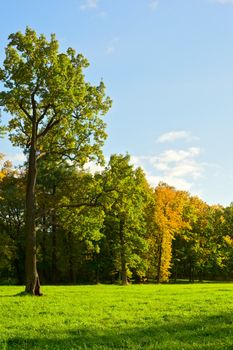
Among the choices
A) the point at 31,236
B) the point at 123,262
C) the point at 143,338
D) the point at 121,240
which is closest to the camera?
the point at 143,338

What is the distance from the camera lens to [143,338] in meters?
11.9

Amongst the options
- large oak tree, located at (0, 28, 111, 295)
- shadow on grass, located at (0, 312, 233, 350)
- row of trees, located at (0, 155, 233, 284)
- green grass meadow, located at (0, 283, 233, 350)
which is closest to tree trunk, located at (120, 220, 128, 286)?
row of trees, located at (0, 155, 233, 284)

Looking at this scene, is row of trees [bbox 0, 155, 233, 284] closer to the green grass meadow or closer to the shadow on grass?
the green grass meadow

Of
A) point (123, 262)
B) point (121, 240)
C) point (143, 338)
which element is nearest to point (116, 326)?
point (143, 338)

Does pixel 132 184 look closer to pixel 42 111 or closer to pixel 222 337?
pixel 42 111

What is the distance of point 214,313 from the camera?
1722 centimetres

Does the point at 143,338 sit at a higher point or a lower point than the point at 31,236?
lower

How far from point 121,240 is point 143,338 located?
155ft

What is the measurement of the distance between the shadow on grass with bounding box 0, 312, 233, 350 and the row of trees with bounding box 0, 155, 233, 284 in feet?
96.8

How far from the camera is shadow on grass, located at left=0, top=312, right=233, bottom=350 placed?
10656mm

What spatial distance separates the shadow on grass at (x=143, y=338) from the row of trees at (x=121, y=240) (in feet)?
96.8

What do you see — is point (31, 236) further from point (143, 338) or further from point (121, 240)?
point (121, 240)

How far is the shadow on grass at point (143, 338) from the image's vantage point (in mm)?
10656

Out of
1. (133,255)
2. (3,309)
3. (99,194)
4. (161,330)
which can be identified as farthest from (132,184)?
(133,255)
